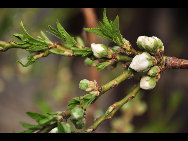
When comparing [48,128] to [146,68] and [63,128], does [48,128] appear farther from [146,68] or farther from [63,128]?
[146,68]

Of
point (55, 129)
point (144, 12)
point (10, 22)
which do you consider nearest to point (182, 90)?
point (144, 12)

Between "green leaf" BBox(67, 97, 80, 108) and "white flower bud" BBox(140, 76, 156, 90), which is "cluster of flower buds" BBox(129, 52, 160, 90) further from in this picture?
"green leaf" BBox(67, 97, 80, 108)

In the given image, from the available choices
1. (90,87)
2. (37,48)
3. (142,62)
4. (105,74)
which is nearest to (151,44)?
(142,62)

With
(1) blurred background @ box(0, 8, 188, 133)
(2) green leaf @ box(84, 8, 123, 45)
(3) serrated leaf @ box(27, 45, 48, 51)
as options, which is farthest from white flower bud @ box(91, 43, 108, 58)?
(1) blurred background @ box(0, 8, 188, 133)

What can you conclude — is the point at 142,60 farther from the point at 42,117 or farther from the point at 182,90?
the point at 182,90

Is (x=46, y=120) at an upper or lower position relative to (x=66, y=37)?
lower
